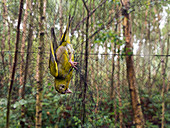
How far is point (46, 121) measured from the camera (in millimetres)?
3535

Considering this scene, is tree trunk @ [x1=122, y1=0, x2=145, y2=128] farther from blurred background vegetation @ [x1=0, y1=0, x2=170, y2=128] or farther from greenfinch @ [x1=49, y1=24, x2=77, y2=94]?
greenfinch @ [x1=49, y1=24, x2=77, y2=94]

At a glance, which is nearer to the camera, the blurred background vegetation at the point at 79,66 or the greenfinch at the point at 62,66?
the greenfinch at the point at 62,66

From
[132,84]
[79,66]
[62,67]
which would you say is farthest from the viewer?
[132,84]

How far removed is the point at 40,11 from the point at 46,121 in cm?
304

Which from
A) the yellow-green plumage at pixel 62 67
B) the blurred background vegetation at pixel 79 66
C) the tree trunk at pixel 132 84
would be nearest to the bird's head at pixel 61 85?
the yellow-green plumage at pixel 62 67

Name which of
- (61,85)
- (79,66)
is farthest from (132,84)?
(61,85)

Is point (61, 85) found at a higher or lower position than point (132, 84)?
higher

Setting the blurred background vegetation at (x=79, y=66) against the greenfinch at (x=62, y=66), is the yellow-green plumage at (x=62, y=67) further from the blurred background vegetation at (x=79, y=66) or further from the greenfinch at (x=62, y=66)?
the blurred background vegetation at (x=79, y=66)

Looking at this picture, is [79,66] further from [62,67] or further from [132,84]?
[132,84]

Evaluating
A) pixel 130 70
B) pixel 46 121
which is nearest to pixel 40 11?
pixel 130 70

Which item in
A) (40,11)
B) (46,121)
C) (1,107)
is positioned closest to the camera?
(40,11)

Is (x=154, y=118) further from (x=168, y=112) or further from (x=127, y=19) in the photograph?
(x=127, y=19)

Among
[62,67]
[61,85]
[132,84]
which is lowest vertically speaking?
[132,84]

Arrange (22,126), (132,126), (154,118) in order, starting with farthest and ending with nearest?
1. (154,118)
2. (132,126)
3. (22,126)
